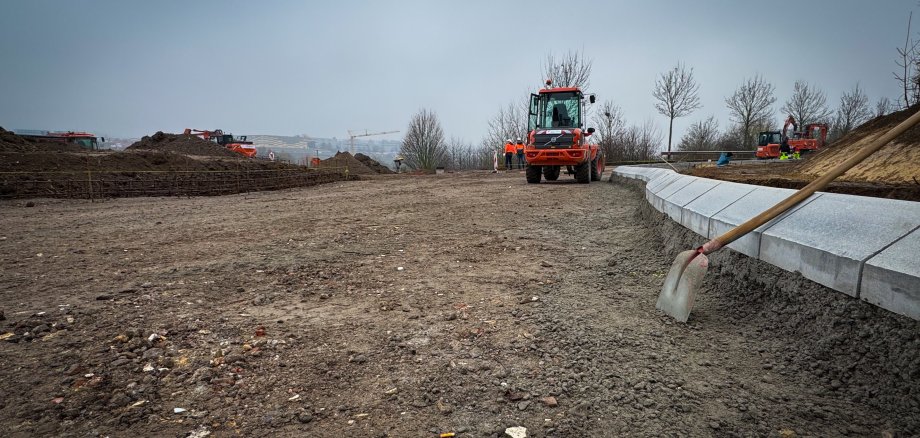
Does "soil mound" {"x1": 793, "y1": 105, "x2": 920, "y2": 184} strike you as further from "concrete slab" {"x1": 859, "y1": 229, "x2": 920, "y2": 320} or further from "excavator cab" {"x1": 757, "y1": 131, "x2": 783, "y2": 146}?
"excavator cab" {"x1": 757, "y1": 131, "x2": 783, "y2": 146}

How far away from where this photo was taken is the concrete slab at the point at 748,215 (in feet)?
9.49

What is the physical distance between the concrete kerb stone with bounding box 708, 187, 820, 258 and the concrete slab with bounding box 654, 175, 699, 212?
1.86 m

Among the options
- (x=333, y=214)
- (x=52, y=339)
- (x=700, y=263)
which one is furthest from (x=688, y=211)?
(x=333, y=214)

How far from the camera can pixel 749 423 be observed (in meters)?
1.83

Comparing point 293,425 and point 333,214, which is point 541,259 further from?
point 333,214

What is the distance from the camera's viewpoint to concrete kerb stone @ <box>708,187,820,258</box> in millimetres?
2875

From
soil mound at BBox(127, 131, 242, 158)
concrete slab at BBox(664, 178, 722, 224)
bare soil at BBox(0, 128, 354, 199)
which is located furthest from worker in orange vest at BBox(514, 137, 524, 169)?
concrete slab at BBox(664, 178, 722, 224)

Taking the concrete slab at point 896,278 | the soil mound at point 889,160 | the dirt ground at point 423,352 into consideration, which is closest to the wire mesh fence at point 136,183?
the dirt ground at point 423,352

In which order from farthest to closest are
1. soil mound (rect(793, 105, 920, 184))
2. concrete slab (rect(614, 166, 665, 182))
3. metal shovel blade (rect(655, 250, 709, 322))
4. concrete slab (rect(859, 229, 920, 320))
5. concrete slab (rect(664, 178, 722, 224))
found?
1. concrete slab (rect(614, 166, 665, 182))
2. soil mound (rect(793, 105, 920, 184))
3. concrete slab (rect(664, 178, 722, 224))
4. metal shovel blade (rect(655, 250, 709, 322))
5. concrete slab (rect(859, 229, 920, 320))

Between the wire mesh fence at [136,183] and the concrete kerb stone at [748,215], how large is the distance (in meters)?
13.5

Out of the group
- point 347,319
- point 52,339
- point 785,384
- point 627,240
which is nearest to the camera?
point 785,384

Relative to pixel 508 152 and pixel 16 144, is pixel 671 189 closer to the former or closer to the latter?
pixel 16 144

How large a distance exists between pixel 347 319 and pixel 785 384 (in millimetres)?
2508

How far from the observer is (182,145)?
941 inches
